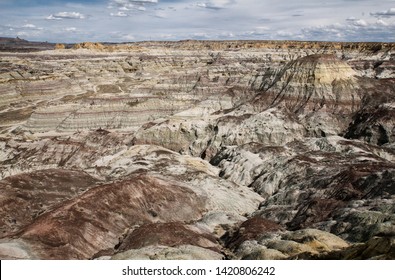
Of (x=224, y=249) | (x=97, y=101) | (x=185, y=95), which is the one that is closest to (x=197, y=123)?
(x=97, y=101)

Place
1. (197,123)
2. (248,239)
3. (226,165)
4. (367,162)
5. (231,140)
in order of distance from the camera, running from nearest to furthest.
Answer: (248,239)
(367,162)
(226,165)
(231,140)
(197,123)

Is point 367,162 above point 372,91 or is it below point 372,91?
below

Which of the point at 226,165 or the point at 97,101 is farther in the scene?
the point at 97,101

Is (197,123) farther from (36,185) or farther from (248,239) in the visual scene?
(248,239)

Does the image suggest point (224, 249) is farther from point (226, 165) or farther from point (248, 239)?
point (226, 165)

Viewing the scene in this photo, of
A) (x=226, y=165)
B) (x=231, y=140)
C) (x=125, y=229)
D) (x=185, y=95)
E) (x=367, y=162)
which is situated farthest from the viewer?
(x=185, y=95)

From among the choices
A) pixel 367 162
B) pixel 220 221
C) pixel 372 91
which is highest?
pixel 372 91
